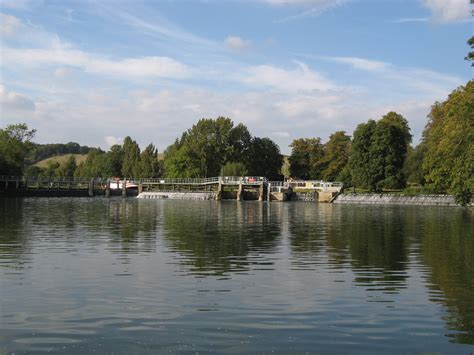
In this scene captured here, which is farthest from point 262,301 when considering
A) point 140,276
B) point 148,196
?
point 148,196

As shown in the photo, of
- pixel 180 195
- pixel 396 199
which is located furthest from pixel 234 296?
pixel 180 195

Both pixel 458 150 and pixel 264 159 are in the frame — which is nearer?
pixel 458 150

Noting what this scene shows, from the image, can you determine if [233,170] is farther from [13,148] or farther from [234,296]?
[234,296]

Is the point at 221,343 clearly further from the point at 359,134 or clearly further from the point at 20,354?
the point at 359,134

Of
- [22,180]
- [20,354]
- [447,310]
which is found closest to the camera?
[20,354]

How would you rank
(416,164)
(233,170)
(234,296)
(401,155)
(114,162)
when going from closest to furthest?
(234,296) < (416,164) < (401,155) < (233,170) < (114,162)

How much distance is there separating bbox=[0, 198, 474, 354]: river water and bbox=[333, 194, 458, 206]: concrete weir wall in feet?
195

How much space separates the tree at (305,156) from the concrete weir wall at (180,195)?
34689mm

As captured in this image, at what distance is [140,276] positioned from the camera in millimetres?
17578

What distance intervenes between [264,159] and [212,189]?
85.4 ft

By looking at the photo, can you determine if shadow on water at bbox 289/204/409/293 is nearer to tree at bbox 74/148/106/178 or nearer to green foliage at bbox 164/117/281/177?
green foliage at bbox 164/117/281/177

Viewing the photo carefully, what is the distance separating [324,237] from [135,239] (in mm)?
10136

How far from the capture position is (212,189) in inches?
4636

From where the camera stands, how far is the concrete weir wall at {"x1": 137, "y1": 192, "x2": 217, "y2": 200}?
11006cm
